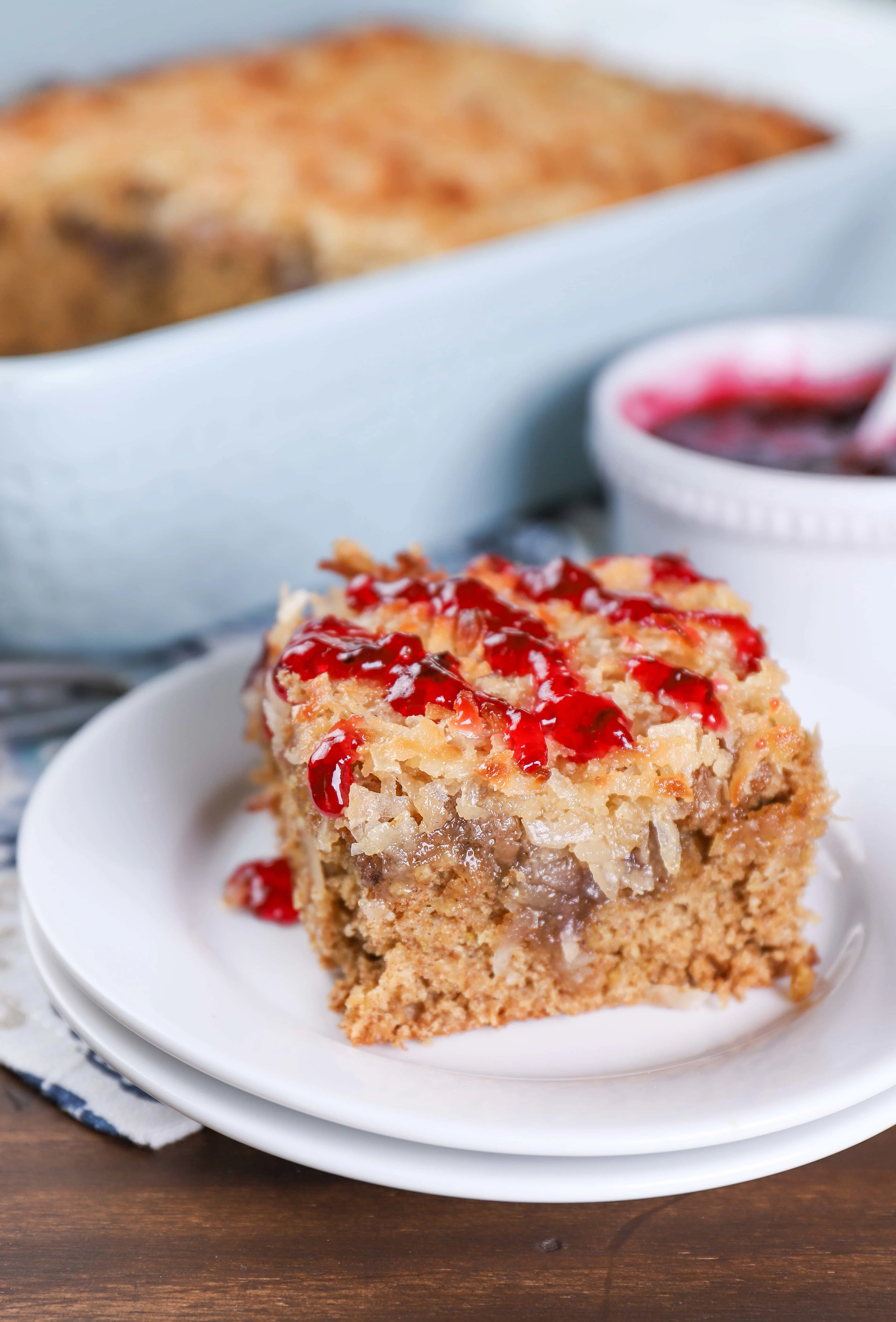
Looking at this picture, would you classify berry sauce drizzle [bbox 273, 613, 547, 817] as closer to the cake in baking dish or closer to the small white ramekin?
the small white ramekin

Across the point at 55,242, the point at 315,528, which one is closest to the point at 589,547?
the point at 315,528

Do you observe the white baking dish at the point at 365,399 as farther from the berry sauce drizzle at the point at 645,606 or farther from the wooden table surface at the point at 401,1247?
the wooden table surface at the point at 401,1247

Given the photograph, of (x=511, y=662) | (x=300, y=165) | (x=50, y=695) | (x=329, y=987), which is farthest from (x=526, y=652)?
(x=300, y=165)

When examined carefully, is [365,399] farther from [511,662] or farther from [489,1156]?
[489,1156]

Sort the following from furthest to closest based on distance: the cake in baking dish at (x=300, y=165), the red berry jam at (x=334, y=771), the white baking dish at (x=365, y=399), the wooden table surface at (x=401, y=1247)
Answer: the cake in baking dish at (x=300, y=165) < the white baking dish at (x=365, y=399) < the red berry jam at (x=334, y=771) < the wooden table surface at (x=401, y=1247)

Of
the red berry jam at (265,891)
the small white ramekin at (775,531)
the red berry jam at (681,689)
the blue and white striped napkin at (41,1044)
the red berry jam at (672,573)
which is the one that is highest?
the red berry jam at (681,689)

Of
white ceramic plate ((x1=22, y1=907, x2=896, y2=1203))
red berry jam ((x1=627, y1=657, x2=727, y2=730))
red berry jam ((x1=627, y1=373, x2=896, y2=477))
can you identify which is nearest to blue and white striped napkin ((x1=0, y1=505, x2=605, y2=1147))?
white ceramic plate ((x1=22, y1=907, x2=896, y2=1203))

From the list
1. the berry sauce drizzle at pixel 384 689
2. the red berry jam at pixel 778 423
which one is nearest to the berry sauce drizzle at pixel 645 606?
the berry sauce drizzle at pixel 384 689
